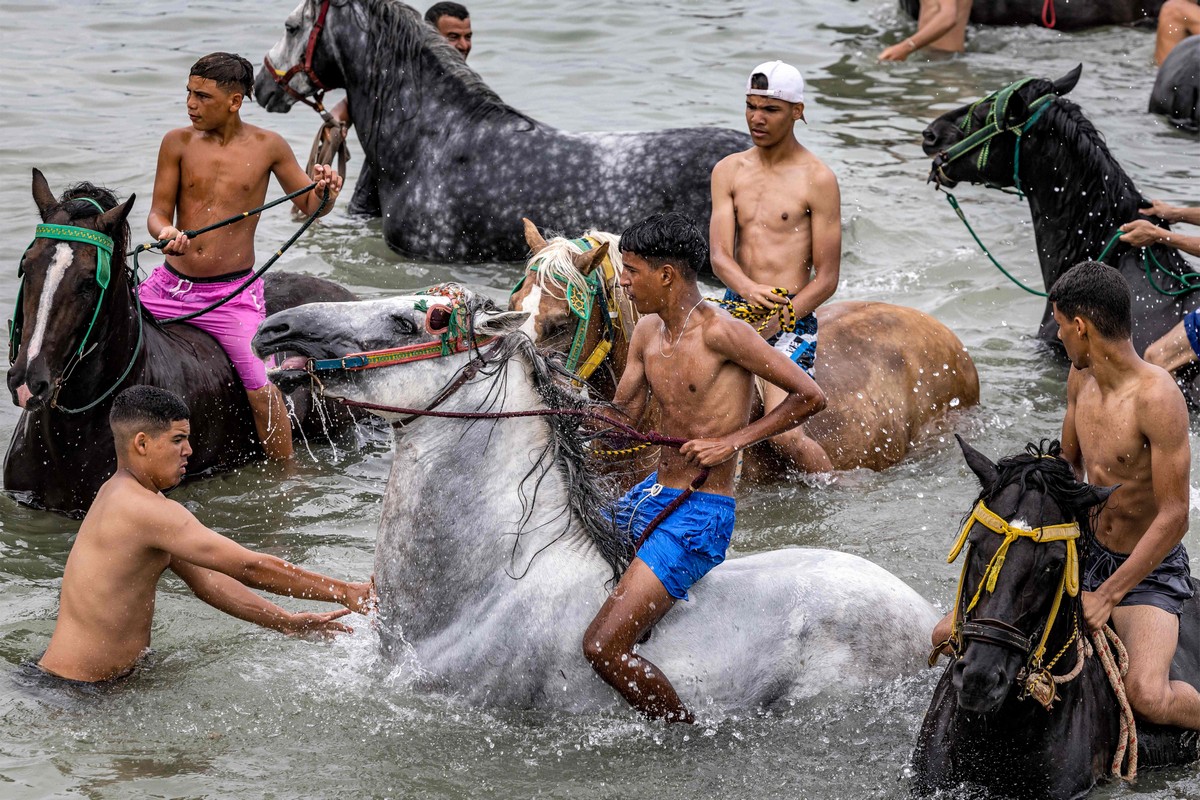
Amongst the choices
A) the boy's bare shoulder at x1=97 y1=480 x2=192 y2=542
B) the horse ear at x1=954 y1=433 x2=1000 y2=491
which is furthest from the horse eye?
the horse ear at x1=954 y1=433 x2=1000 y2=491

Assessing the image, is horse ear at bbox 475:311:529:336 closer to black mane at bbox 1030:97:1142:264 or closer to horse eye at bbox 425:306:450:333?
horse eye at bbox 425:306:450:333

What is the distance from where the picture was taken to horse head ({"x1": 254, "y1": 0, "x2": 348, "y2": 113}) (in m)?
9.61

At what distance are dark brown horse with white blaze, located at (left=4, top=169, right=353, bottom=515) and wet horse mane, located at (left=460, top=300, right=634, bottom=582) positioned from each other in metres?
1.21

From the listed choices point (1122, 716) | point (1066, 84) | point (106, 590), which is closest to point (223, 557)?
point (106, 590)

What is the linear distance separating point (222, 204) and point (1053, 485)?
4569mm

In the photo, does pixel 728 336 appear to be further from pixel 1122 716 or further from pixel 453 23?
pixel 453 23

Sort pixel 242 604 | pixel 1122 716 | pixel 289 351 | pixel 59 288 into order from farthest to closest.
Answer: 1. pixel 59 288
2. pixel 242 604
3. pixel 289 351
4. pixel 1122 716

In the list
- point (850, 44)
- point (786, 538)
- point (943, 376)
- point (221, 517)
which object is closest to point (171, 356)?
point (221, 517)

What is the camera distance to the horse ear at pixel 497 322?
178 inches

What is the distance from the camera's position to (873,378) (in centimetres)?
724

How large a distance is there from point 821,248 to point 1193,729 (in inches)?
109

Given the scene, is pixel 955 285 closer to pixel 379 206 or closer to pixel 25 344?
pixel 379 206

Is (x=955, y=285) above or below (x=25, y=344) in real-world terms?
below

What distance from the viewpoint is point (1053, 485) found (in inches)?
152
